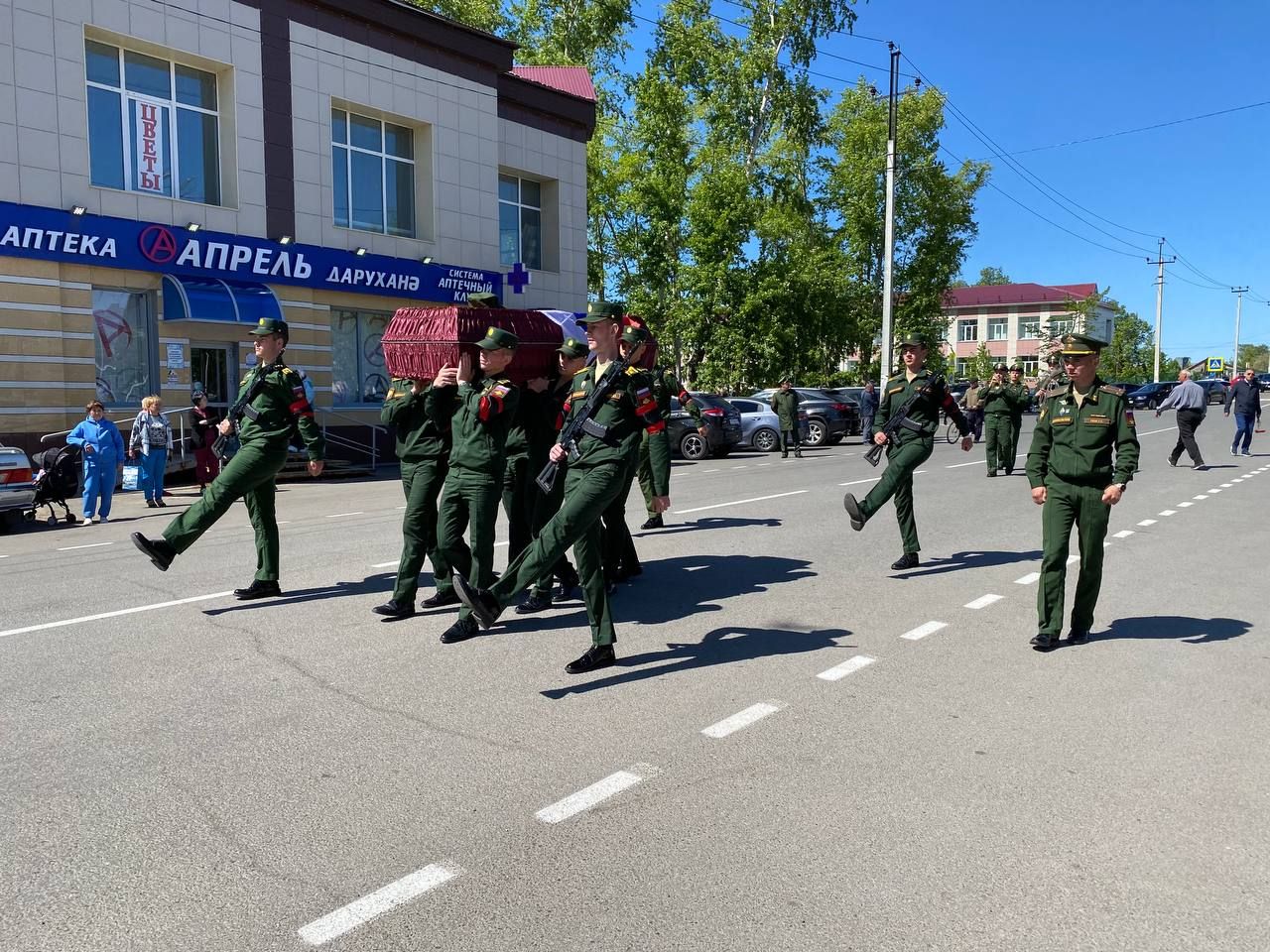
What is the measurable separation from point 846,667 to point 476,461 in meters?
2.49

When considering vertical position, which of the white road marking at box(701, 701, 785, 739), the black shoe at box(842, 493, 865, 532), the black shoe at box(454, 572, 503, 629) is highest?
the black shoe at box(842, 493, 865, 532)

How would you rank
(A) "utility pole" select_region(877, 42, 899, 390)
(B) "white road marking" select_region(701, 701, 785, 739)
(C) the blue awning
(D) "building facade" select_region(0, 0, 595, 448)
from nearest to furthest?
(B) "white road marking" select_region(701, 701, 785, 739)
(D) "building facade" select_region(0, 0, 595, 448)
(C) the blue awning
(A) "utility pole" select_region(877, 42, 899, 390)

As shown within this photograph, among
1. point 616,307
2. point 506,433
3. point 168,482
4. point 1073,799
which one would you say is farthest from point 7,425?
point 1073,799

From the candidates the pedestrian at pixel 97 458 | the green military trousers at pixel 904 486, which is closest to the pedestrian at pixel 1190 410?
the green military trousers at pixel 904 486

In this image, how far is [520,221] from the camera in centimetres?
2769

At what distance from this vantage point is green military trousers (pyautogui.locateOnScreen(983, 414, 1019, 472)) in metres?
16.9

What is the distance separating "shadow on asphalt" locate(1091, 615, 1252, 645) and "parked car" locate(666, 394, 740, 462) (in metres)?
16.2

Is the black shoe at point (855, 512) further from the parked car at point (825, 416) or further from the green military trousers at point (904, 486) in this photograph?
the parked car at point (825, 416)

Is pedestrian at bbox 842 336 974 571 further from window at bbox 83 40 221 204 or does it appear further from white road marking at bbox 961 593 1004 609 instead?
window at bbox 83 40 221 204

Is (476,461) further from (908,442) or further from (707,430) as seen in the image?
(707,430)

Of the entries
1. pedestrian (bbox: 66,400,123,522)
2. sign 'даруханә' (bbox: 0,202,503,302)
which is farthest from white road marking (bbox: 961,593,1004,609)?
sign 'даруханә' (bbox: 0,202,503,302)

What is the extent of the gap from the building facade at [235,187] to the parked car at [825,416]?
7924mm

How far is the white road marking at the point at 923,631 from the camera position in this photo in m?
6.21

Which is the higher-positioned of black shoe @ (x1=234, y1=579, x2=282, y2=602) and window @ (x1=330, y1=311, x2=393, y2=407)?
window @ (x1=330, y1=311, x2=393, y2=407)
